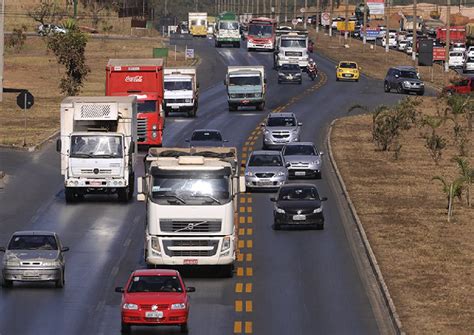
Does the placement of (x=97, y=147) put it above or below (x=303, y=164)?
above

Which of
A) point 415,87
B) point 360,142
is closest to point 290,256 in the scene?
point 360,142

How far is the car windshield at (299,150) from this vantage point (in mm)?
67625

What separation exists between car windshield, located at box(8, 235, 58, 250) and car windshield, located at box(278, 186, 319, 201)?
13946 mm

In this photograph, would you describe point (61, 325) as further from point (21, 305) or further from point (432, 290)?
point (432, 290)

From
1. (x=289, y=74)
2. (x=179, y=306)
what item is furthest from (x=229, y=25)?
(x=179, y=306)

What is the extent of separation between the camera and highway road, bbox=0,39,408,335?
36500 mm

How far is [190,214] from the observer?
41781 mm

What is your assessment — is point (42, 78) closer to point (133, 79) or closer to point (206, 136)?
point (133, 79)

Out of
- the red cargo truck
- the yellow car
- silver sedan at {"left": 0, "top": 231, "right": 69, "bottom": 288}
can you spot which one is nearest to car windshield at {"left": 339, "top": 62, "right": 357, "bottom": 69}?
the yellow car

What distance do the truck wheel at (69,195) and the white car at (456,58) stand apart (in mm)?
97109

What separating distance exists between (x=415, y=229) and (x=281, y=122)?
2654 cm

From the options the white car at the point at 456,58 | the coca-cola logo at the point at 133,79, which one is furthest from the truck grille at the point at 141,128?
A: the white car at the point at 456,58

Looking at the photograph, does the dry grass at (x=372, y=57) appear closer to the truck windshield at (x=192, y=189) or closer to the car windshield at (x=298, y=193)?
the car windshield at (x=298, y=193)

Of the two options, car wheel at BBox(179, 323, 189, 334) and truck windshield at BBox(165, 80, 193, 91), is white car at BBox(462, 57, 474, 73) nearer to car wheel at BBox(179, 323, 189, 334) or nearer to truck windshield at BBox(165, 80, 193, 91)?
truck windshield at BBox(165, 80, 193, 91)
